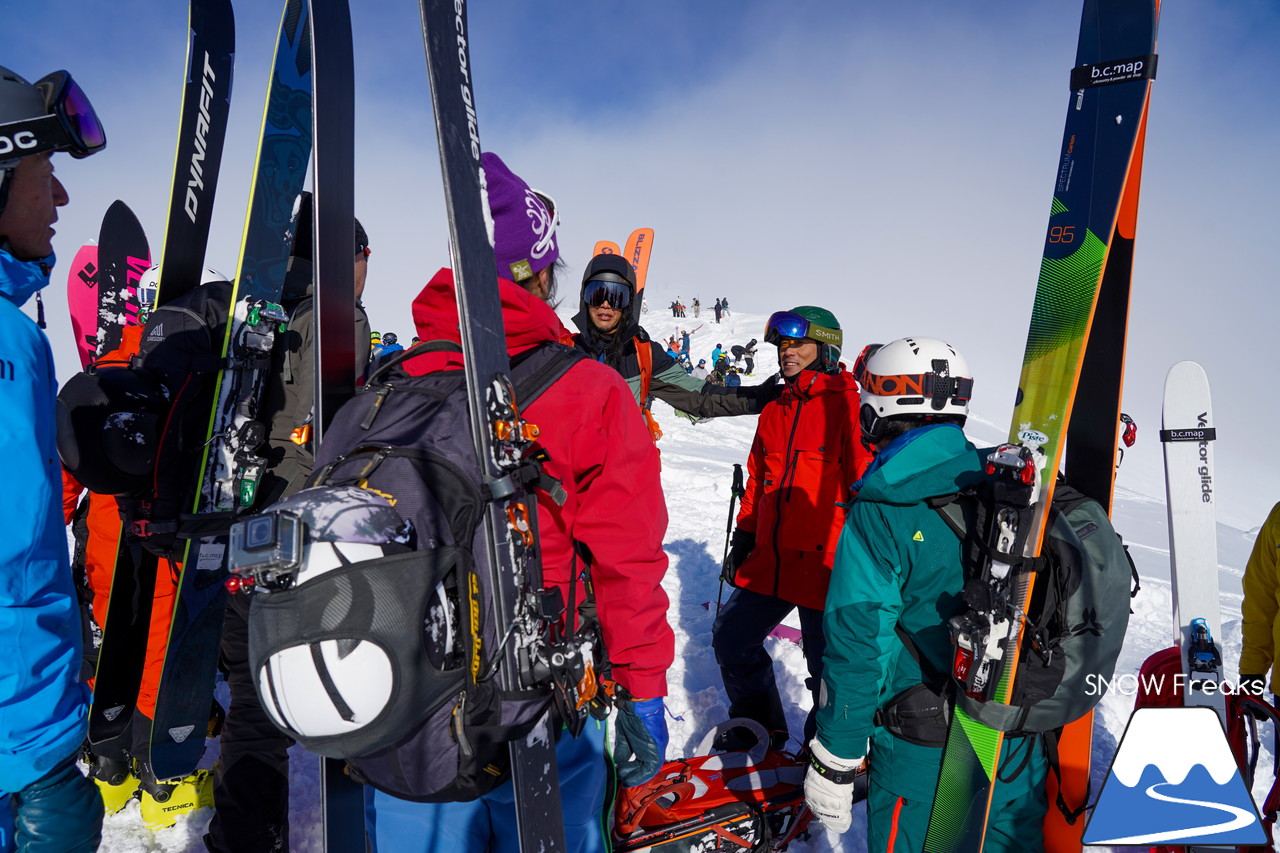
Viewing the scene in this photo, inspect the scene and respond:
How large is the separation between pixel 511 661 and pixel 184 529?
217cm

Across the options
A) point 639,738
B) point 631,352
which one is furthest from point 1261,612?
point 631,352

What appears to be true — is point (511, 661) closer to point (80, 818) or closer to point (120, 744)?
point (80, 818)

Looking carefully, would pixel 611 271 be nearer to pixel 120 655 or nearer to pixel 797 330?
pixel 797 330

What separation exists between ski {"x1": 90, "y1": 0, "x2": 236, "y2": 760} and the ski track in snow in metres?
0.64

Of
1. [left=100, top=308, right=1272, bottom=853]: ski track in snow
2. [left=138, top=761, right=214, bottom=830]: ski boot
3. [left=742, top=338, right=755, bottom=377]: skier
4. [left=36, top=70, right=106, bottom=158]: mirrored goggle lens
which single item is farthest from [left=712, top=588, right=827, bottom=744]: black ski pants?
[left=742, top=338, right=755, bottom=377]: skier

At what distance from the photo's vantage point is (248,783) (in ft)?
8.05

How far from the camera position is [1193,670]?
8.73 ft

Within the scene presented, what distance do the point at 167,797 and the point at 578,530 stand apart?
2800 millimetres

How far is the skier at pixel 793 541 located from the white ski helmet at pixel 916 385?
922mm

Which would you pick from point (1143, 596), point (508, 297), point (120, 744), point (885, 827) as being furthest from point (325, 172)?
point (1143, 596)

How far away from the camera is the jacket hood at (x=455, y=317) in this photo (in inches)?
60.2

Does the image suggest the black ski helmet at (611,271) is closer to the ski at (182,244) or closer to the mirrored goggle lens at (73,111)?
the ski at (182,244)

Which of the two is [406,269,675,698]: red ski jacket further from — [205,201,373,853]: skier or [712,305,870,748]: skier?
[712,305,870,748]: skier

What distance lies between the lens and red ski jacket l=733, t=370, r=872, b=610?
3344 mm
